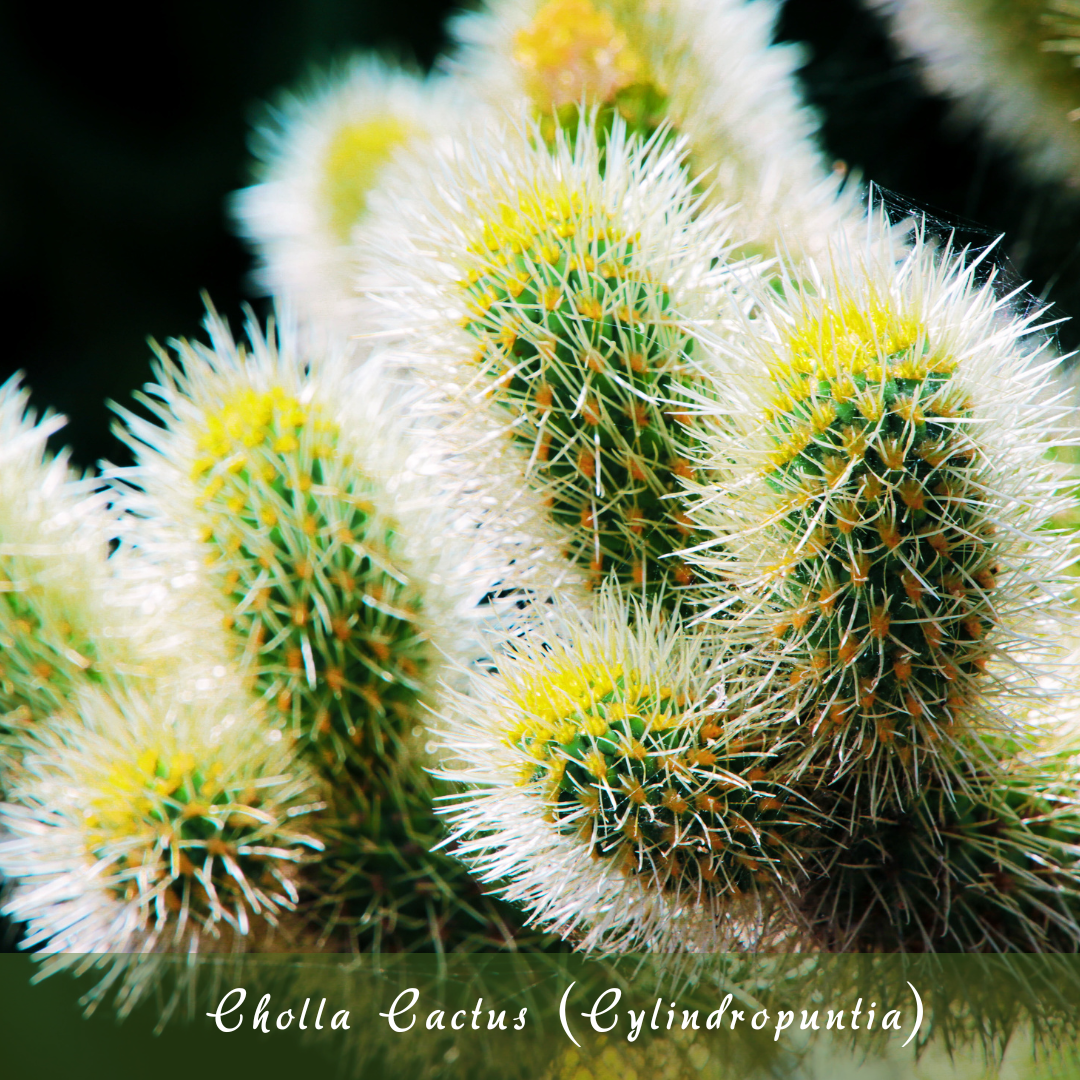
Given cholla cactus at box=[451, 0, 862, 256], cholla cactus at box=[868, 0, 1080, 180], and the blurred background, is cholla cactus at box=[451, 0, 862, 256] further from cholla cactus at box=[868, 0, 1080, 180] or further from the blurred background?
the blurred background

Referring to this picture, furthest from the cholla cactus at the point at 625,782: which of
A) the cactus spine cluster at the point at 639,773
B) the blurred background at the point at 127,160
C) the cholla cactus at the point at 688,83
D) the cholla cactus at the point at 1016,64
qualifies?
the blurred background at the point at 127,160

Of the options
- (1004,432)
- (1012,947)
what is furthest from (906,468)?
(1012,947)

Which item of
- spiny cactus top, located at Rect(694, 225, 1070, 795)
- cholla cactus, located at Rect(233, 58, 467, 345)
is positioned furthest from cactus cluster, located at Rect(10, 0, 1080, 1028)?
cholla cactus, located at Rect(233, 58, 467, 345)

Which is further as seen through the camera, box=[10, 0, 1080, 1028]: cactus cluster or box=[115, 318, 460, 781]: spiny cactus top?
box=[115, 318, 460, 781]: spiny cactus top

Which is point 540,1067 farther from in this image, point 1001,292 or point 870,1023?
point 1001,292

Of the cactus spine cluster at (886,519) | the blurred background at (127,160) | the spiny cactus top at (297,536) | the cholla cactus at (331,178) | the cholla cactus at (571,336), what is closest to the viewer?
the cactus spine cluster at (886,519)

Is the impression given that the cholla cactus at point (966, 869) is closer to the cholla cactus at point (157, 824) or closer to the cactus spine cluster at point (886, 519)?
the cactus spine cluster at point (886, 519)
